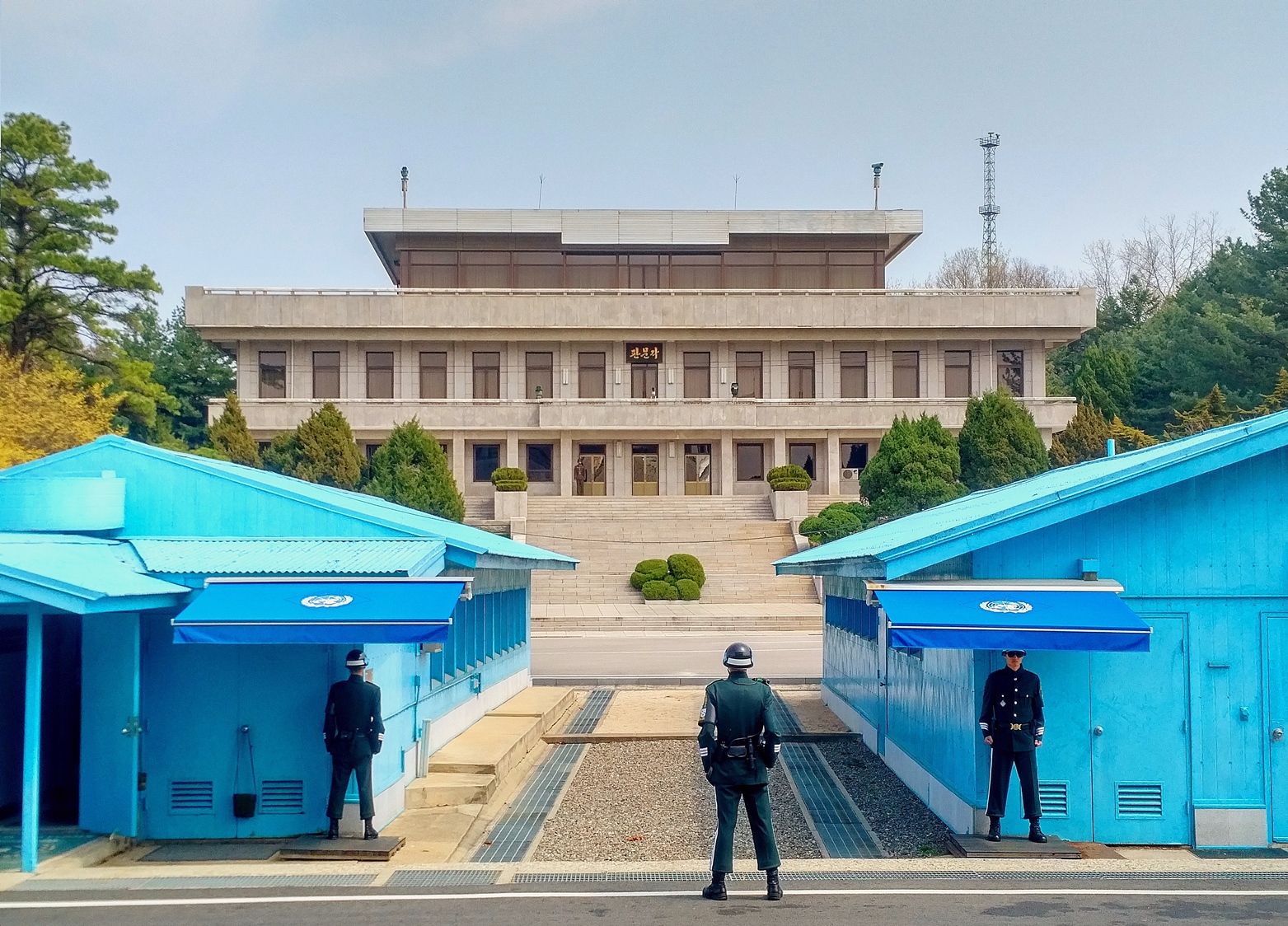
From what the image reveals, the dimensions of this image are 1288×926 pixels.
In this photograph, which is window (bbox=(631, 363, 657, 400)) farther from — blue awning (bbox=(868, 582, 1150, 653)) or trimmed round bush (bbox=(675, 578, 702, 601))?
blue awning (bbox=(868, 582, 1150, 653))

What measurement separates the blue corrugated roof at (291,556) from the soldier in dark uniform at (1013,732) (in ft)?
18.1

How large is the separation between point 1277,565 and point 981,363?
49.8 metres

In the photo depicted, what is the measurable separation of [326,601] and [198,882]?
8.32 feet

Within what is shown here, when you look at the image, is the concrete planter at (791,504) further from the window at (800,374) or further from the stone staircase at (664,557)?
the window at (800,374)

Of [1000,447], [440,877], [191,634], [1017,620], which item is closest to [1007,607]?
[1017,620]

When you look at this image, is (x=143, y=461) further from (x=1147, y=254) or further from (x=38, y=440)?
(x=1147, y=254)

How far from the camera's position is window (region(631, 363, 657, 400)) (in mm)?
60469

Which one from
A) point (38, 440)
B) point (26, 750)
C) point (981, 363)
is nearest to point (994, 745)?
point (26, 750)

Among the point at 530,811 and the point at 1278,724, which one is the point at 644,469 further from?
the point at 1278,724

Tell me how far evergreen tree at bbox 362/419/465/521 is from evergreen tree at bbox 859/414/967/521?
16.0 m

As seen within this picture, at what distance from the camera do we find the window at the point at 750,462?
197ft

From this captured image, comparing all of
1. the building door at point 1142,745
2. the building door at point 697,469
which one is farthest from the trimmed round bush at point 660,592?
the building door at point 1142,745

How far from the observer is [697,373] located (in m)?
61.0

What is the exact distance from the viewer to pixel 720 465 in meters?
59.0
